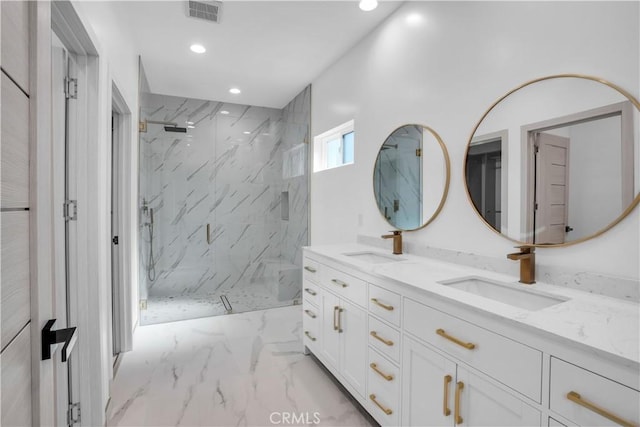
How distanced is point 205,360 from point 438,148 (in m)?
2.34

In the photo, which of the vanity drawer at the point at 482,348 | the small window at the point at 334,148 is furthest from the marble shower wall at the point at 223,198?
the vanity drawer at the point at 482,348

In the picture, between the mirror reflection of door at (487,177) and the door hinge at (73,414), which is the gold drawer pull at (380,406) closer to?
the mirror reflection of door at (487,177)

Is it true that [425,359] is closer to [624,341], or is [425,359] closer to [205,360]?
[624,341]

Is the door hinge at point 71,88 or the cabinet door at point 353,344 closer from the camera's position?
the door hinge at point 71,88

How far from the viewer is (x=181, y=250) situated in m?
3.85

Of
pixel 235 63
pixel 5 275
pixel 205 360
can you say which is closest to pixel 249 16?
pixel 235 63

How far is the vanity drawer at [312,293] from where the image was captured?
2424 millimetres

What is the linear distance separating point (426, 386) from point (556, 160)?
1.16 meters

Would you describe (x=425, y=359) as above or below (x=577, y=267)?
below

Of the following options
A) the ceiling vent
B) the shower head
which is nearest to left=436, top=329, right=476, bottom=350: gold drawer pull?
the ceiling vent

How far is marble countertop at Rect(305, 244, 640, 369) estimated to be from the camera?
87cm

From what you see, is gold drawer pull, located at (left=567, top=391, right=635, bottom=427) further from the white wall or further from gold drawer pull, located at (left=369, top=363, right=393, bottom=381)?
gold drawer pull, located at (left=369, top=363, right=393, bottom=381)

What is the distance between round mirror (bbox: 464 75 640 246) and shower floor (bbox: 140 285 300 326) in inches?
113

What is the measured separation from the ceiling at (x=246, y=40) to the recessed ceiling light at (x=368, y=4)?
7cm
